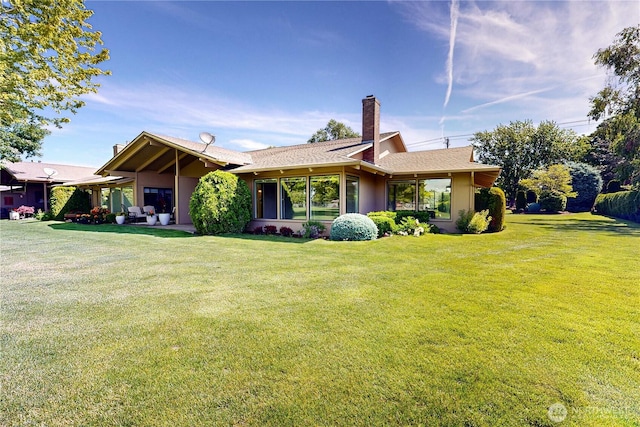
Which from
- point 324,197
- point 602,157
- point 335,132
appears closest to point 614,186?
point 602,157

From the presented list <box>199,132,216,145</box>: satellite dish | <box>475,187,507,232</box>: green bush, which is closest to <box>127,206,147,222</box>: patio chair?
<box>199,132,216,145</box>: satellite dish

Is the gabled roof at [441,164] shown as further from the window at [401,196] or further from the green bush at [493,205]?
the green bush at [493,205]

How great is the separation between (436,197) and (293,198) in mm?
6563

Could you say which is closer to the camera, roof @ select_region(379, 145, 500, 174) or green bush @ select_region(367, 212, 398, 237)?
green bush @ select_region(367, 212, 398, 237)

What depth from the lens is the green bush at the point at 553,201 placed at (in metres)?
25.8

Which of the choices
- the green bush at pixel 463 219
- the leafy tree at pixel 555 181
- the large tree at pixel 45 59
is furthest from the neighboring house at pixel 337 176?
the leafy tree at pixel 555 181

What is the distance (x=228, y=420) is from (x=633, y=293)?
5.99 m

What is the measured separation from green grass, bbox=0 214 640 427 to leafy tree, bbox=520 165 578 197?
24869 millimetres

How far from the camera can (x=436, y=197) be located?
1399 cm

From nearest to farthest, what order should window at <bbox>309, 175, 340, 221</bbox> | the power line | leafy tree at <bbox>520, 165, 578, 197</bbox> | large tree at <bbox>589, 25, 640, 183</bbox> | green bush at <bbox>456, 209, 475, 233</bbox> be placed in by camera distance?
1. window at <bbox>309, 175, 340, 221</bbox>
2. green bush at <bbox>456, 209, 475, 233</bbox>
3. large tree at <bbox>589, 25, 640, 183</bbox>
4. leafy tree at <bbox>520, 165, 578, 197</bbox>
5. the power line

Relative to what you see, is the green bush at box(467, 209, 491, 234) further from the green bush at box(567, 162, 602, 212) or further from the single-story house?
the single-story house

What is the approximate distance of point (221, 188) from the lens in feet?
39.9

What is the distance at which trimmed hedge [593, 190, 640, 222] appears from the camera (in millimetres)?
17686

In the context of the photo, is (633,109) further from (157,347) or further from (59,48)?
(59,48)
